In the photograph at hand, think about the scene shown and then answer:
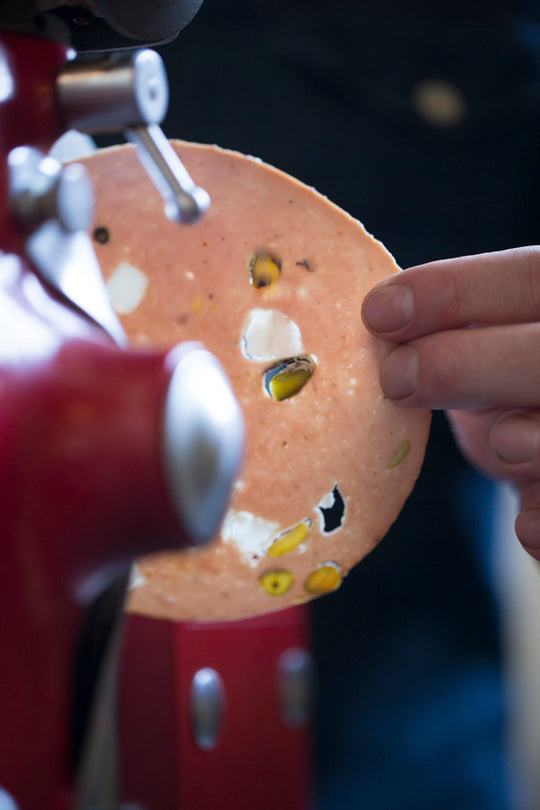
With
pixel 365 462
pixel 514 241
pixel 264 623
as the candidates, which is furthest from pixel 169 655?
pixel 514 241

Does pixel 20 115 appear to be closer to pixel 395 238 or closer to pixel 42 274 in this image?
pixel 42 274

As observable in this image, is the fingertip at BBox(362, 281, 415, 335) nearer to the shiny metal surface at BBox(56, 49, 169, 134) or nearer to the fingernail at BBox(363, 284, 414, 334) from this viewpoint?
the fingernail at BBox(363, 284, 414, 334)

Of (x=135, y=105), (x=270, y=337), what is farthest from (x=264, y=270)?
(x=135, y=105)

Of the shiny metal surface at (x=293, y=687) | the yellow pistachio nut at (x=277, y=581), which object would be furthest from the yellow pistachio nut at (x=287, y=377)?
the shiny metal surface at (x=293, y=687)

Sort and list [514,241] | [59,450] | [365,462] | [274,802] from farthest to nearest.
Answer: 1. [514,241]
2. [274,802]
3. [365,462]
4. [59,450]

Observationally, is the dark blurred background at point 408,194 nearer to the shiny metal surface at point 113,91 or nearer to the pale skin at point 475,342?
the pale skin at point 475,342

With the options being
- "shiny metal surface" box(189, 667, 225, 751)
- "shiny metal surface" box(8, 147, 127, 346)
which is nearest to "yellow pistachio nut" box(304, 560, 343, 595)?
"shiny metal surface" box(189, 667, 225, 751)
